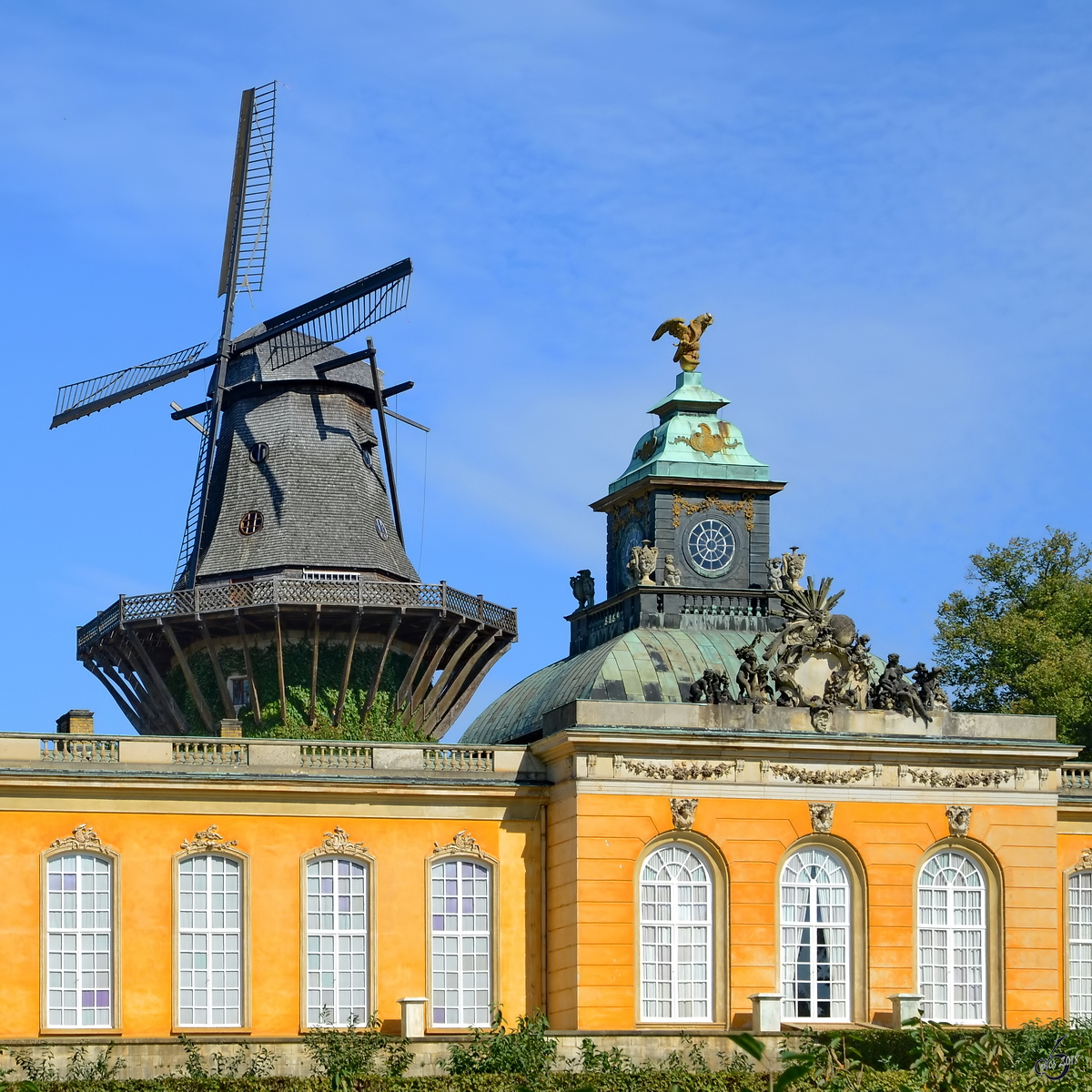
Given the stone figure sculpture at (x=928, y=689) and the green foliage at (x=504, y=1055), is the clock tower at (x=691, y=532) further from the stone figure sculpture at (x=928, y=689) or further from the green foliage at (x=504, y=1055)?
the green foliage at (x=504, y=1055)

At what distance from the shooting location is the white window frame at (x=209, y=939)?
1690 inches

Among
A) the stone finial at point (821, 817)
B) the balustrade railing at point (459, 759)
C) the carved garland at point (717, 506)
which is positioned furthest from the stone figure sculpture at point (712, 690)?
the carved garland at point (717, 506)

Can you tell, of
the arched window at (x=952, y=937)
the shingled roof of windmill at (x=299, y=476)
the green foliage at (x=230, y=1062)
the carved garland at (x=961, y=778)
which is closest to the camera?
the green foliage at (x=230, y=1062)

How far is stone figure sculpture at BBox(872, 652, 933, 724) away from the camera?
45.4 meters

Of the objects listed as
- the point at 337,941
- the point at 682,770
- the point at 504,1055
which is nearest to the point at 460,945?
the point at 337,941

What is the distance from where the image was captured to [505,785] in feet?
147

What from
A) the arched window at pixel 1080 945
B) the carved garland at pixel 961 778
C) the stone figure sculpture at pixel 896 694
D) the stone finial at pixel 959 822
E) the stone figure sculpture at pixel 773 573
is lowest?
the arched window at pixel 1080 945

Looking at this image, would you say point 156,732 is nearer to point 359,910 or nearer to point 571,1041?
point 359,910

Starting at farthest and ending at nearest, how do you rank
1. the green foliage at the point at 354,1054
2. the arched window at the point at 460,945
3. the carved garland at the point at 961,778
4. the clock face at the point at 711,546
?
1. the clock face at the point at 711,546
2. the carved garland at the point at 961,778
3. the arched window at the point at 460,945
4. the green foliage at the point at 354,1054

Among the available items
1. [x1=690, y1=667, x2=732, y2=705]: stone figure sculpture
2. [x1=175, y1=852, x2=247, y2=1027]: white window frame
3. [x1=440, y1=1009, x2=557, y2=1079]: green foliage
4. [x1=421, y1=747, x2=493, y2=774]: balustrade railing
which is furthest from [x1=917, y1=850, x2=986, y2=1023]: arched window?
[x1=175, y1=852, x2=247, y2=1027]: white window frame

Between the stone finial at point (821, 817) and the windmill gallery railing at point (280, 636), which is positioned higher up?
the windmill gallery railing at point (280, 636)

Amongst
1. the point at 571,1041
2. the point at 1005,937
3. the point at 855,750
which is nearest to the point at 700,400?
the point at 855,750

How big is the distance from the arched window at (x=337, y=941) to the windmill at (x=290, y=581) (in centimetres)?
1186

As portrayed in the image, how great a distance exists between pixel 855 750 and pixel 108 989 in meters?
13.7
